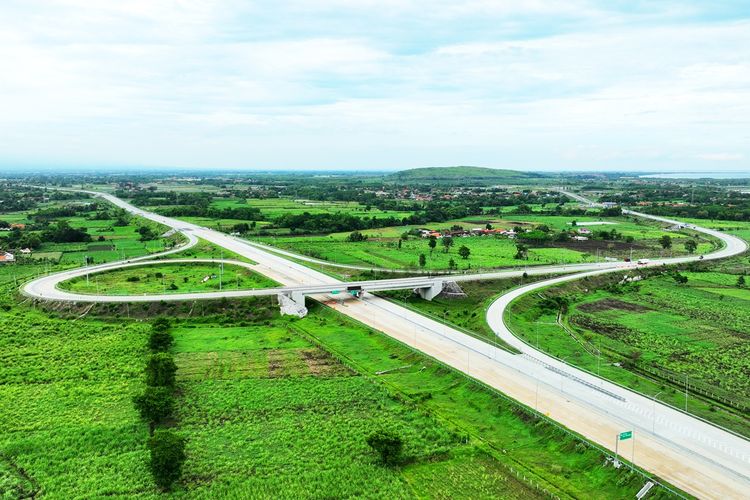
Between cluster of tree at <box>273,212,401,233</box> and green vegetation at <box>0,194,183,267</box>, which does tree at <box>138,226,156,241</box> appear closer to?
green vegetation at <box>0,194,183,267</box>

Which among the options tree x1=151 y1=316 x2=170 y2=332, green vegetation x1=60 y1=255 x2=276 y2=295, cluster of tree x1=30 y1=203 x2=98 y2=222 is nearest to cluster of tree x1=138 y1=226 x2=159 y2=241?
green vegetation x1=60 y1=255 x2=276 y2=295

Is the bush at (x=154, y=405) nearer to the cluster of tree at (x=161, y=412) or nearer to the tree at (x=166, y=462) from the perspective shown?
the cluster of tree at (x=161, y=412)

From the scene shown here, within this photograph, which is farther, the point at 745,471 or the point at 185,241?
the point at 185,241

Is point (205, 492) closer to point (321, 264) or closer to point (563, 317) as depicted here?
point (563, 317)

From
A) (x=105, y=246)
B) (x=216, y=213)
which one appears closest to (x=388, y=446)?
(x=105, y=246)

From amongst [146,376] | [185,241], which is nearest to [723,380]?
[146,376]

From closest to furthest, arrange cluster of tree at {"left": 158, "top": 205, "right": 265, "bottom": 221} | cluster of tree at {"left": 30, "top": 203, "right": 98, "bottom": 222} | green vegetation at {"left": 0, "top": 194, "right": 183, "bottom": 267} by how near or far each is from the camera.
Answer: green vegetation at {"left": 0, "top": 194, "right": 183, "bottom": 267} < cluster of tree at {"left": 30, "top": 203, "right": 98, "bottom": 222} < cluster of tree at {"left": 158, "top": 205, "right": 265, "bottom": 221}

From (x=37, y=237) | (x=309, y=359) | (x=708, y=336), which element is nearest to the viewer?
(x=309, y=359)

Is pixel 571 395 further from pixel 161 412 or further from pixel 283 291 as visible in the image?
pixel 283 291
